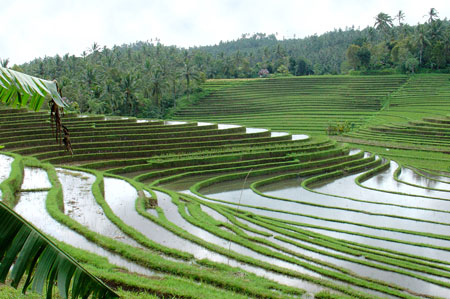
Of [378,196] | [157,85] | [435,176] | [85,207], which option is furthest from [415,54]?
[85,207]

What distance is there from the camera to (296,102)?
5041cm

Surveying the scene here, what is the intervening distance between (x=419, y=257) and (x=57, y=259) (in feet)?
33.8

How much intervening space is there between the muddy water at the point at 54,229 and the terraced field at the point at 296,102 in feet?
94.2

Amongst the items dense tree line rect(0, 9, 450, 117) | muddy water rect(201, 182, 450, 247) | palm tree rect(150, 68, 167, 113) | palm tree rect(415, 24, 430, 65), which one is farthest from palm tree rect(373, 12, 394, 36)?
→ muddy water rect(201, 182, 450, 247)

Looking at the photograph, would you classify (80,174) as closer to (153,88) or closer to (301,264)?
(301,264)

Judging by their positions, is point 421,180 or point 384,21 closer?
point 421,180

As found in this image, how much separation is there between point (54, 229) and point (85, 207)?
256cm

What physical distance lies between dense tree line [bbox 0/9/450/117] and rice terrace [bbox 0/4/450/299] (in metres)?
1.79

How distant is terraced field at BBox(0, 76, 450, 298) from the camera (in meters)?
8.03

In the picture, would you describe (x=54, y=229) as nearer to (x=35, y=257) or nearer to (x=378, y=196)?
(x=35, y=257)

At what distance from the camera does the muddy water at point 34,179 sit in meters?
13.1

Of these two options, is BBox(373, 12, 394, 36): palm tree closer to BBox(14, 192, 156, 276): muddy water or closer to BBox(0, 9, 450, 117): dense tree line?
BBox(0, 9, 450, 117): dense tree line

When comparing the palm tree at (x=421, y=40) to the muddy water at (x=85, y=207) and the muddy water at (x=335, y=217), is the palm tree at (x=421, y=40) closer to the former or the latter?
the muddy water at (x=335, y=217)

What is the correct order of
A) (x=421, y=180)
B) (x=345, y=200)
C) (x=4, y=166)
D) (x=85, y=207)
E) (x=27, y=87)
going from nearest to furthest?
(x=27, y=87) < (x=85, y=207) < (x=4, y=166) < (x=345, y=200) < (x=421, y=180)
